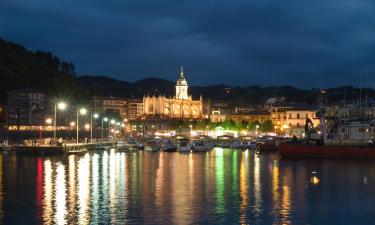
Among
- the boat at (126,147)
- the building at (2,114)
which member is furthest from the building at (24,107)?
Result: the boat at (126,147)

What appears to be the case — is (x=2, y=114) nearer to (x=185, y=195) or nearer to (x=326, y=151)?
(x=326, y=151)

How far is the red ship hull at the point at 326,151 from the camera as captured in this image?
71375 millimetres

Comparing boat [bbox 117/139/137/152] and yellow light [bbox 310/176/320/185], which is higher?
boat [bbox 117/139/137/152]

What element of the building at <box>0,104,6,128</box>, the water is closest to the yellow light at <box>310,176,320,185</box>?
the water

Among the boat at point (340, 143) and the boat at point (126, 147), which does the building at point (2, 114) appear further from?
the boat at point (340, 143)

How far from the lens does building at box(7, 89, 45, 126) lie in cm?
14225

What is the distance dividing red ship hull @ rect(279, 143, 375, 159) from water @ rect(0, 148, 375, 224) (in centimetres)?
1017

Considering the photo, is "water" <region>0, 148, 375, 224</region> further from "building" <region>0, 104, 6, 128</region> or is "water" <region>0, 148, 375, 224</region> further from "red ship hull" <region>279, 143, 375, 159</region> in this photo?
"building" <region>0, 104, 6, 128</region>

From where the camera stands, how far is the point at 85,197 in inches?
1496

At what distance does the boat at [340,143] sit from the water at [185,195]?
10959mm

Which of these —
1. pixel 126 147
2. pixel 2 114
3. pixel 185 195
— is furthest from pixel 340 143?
pixel 2 114

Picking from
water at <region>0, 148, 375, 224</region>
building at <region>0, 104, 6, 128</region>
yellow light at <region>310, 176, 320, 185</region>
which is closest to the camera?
water at <region>0, 148, 375, 224</region>

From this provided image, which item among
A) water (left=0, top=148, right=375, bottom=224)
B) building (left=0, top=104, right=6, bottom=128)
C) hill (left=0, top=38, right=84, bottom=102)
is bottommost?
water (left=0, top=148, right=375, bottom=224)

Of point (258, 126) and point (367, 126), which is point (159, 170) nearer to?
point (367, 126)
